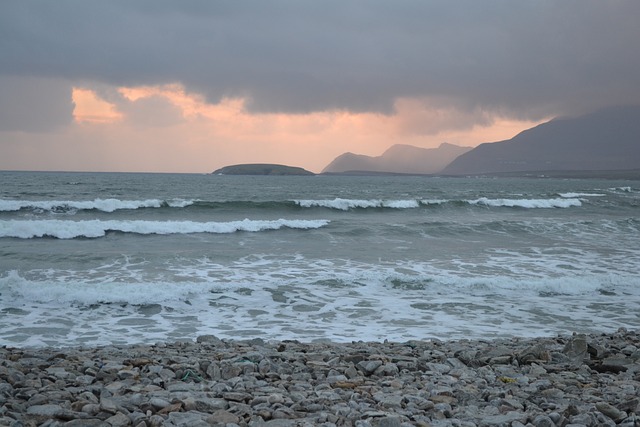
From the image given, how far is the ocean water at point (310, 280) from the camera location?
9070 mm

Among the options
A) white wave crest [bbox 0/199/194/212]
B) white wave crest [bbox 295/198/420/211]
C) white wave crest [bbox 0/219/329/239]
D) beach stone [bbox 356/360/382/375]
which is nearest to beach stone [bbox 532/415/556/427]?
beach stone [bbox 356/360/382/375]

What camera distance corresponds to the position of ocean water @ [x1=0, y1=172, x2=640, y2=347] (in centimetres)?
907

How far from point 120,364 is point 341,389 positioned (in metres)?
2.50

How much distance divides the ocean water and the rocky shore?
6.93 feet

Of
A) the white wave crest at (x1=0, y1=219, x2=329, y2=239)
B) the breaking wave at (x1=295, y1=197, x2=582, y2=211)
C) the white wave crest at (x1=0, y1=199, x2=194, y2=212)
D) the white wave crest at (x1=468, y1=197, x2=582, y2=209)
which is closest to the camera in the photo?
the white wave crest at (x1=0, y1=219, x2=329, y2=239)

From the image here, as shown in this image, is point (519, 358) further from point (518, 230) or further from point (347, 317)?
point (518, 230)

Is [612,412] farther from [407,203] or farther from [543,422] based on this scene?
[407,203]

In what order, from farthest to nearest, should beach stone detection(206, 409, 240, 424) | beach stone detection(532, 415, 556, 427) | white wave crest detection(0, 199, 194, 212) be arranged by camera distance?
white wave crest detection(0, 199, 194, 212) → beach stone detection(532, 415, 556, 427) → beach stone detection(206, 409, 240, 424)

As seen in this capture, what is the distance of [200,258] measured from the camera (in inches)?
624

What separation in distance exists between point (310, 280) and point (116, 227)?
12.7 m

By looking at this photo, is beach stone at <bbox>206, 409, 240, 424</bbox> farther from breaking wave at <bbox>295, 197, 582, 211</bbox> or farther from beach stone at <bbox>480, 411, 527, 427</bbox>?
breaking wave at <bbox>295, 197, 582, 211</bbox>

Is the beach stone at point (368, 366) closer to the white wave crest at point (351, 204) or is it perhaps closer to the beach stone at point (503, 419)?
the beach stone at point (503, 419)

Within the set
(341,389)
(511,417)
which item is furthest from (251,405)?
(511,417)

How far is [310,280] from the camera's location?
12781 mm
